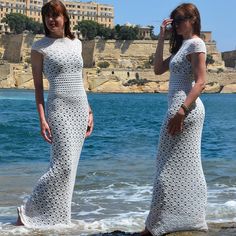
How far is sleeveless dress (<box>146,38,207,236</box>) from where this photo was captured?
4141mm

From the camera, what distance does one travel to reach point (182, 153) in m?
4.15

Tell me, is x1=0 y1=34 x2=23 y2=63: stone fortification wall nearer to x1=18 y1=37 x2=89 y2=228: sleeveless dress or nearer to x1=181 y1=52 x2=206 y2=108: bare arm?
x1=18 y1=37 x2=89 y2=228: sleeveless dress

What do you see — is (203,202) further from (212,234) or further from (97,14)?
(97,14)

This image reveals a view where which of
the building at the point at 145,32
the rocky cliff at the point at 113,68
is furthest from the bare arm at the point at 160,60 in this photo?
the building at the point at 145,32

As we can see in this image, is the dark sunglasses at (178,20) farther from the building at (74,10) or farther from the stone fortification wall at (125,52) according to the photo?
the building at (74,10)

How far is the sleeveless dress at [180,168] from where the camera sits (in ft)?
13.6

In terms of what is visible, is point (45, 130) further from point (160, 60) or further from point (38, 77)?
point (160, 60)

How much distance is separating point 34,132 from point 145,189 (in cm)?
1295

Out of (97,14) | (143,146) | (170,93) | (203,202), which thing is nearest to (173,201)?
(203,202)

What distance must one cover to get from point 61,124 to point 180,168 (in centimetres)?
92

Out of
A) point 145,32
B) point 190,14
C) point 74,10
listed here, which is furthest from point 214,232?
point 74,10

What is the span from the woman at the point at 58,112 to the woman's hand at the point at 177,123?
738mm

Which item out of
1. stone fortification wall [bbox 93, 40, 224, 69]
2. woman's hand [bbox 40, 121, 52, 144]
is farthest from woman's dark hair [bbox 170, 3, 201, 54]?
stone fortification wall [bbox 93, 40, 224, 69]

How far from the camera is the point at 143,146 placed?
52.4 ft
